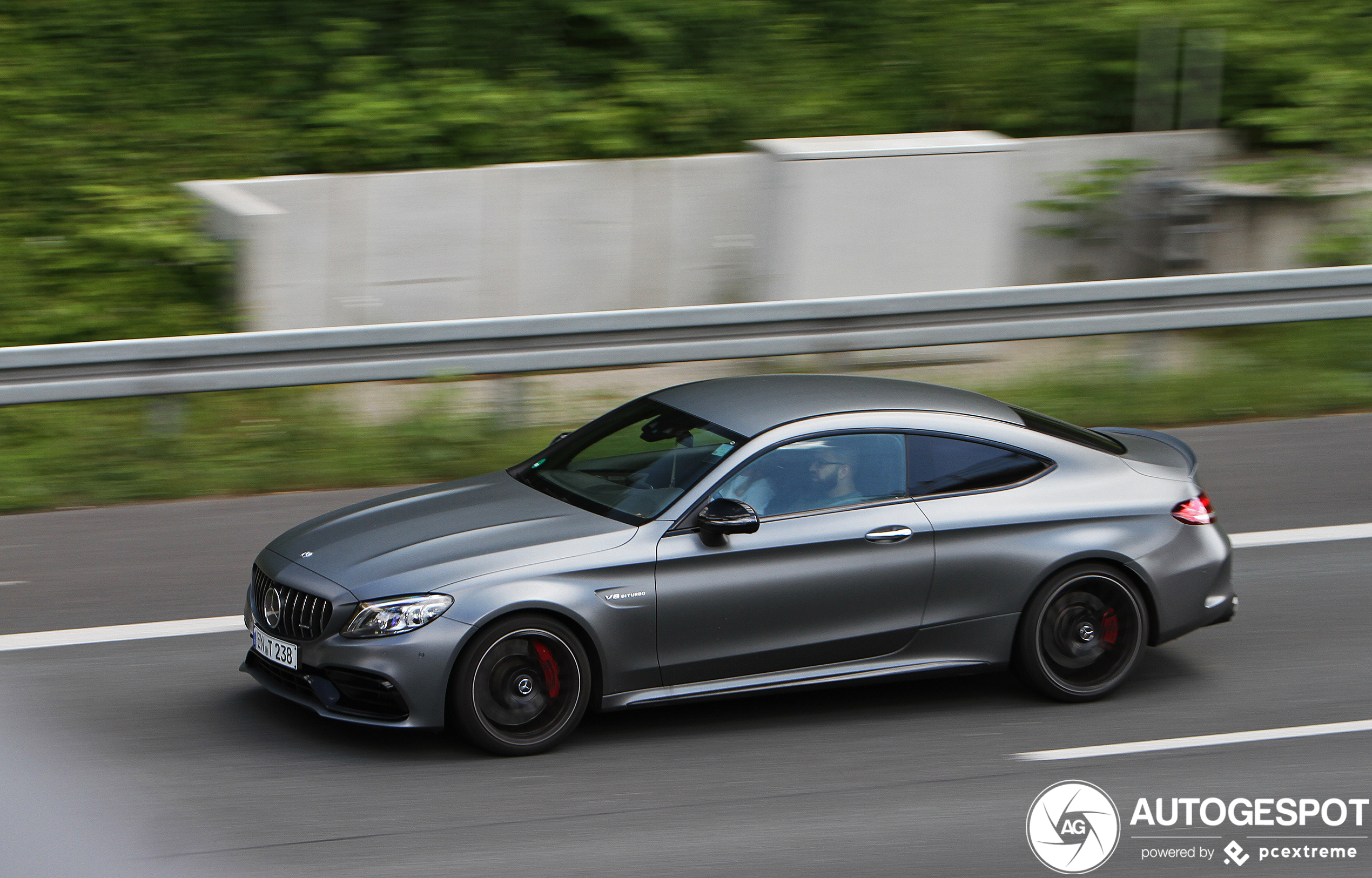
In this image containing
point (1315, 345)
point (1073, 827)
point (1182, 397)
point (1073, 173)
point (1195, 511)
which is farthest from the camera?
point (1073, 173)

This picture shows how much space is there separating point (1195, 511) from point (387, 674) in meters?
3.57

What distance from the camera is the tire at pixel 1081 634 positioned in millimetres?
6578

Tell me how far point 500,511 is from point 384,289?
22.7 feet

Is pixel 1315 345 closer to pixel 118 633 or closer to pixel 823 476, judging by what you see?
pixel 823 476

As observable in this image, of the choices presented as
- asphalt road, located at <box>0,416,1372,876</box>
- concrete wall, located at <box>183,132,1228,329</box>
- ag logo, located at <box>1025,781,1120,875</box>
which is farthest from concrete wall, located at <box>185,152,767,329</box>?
ag logo, located at <box>1025,781,1120,875</box>

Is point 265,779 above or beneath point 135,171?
beneath

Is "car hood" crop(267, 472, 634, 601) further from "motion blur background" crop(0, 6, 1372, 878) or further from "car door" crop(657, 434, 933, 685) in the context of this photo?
"motion blur background" crop(0, 6, 1372, 878)

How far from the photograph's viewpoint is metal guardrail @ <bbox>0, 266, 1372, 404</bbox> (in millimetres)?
9570

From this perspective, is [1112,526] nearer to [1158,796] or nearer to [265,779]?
[1158,796]

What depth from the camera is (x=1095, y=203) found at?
1399cm

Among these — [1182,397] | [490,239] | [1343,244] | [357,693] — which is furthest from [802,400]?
[1343,244]

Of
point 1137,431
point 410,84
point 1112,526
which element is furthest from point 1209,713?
point 410,84

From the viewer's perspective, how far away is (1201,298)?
444 inches

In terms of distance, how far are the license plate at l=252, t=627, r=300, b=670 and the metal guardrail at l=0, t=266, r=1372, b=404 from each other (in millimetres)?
3796
